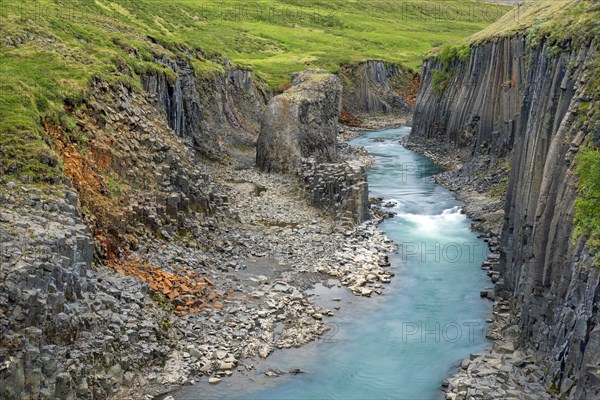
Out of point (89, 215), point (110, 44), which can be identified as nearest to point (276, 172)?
point (110, 44)

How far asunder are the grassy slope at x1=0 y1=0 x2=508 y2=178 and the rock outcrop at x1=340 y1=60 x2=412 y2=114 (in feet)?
10.4

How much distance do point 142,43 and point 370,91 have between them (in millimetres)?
57740

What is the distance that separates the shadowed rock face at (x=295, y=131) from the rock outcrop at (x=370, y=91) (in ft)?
132

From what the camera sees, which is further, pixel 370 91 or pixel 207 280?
pixel 370 91

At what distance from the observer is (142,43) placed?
50.3m

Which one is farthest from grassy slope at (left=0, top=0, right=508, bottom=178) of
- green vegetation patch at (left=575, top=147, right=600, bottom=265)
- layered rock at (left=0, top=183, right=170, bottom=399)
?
green vegetation patch at (left=575, top=147, right=600, bottom=265)

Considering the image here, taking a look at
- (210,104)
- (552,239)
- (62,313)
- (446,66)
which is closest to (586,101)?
(552,239)

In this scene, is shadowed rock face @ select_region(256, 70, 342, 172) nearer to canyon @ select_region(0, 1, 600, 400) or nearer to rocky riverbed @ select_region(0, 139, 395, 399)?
canyon @ select_region(0, 1, 600, 400)

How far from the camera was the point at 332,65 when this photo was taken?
10350 cm

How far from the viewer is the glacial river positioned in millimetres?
23172

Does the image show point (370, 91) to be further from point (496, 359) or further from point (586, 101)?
point (496, 359)

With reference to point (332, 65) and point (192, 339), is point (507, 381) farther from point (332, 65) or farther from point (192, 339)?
point (332, 65)

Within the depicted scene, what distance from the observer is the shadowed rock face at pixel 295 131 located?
5253 centimetres

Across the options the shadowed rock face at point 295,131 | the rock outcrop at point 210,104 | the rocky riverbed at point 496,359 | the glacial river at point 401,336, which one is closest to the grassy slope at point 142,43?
the rock outcrop at point 210,104
